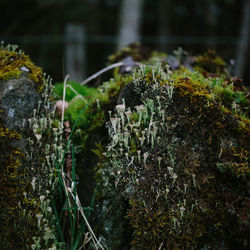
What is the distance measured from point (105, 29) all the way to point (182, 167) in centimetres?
1702

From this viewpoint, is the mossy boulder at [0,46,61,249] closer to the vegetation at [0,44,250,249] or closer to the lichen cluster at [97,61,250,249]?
the vegetation at [0,44,250,249]

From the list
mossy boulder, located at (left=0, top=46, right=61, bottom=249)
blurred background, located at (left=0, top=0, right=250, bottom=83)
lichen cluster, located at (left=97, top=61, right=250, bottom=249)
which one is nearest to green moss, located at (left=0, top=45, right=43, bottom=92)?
mossy boulder, located at (left=0, top=46, right=61, bottom=249)

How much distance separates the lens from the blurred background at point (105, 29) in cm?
945

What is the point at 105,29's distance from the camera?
17891mm

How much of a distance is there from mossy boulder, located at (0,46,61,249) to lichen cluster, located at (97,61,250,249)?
0.61 meters

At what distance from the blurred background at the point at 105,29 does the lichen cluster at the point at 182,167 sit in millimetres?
4491

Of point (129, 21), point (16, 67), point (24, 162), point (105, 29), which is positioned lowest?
point (24, 162)

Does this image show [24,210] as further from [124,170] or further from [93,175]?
[124,170]

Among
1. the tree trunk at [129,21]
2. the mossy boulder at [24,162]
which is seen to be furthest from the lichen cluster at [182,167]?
the tree trunk at [129,21]

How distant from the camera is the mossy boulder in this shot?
2260 millimetres

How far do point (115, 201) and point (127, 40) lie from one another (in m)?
7.84

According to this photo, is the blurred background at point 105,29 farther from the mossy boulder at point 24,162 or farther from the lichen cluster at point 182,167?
the lichen cluster at point 182,167

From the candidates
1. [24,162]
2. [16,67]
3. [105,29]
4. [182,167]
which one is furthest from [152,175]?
[105,29]

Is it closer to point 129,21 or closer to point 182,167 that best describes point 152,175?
point 182,167
